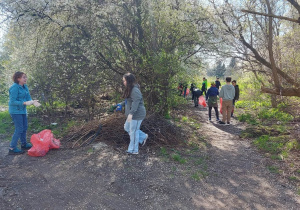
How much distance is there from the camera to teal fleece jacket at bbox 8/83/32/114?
4746mm

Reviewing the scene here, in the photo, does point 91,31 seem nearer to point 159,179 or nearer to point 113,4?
point 113,4

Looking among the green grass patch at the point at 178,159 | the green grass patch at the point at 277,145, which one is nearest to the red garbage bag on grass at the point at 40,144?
the green grass patch at the point at 178,159

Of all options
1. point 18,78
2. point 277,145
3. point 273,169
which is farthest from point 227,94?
point 18,78

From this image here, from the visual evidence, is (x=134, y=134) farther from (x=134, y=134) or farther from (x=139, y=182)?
(x=139, y=182)

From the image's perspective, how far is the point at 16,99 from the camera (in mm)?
4785

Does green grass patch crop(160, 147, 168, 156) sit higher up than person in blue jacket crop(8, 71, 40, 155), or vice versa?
person in blue jacket crop(8, 71, 40, 155)

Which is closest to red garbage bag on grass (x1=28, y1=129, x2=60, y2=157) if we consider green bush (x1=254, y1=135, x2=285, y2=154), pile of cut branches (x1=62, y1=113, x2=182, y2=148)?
pile of cut branches (x1=62, y1=113, x2=182, y2=148)

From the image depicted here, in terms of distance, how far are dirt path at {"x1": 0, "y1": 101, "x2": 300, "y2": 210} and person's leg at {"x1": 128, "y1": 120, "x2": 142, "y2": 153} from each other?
→ 0.66 feet

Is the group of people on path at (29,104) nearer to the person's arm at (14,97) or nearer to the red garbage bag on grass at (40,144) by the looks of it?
the person's arm at (14,97)

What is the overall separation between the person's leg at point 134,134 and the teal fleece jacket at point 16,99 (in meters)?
2.27

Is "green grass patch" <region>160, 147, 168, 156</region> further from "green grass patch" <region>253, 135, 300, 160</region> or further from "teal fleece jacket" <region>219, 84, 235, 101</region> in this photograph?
"teal fleece jacket" <region>219, 84, 235, 101</region>

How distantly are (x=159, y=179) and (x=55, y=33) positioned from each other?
5.63 m

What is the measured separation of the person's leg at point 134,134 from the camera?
195 inches

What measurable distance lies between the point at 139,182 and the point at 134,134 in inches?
50.9
